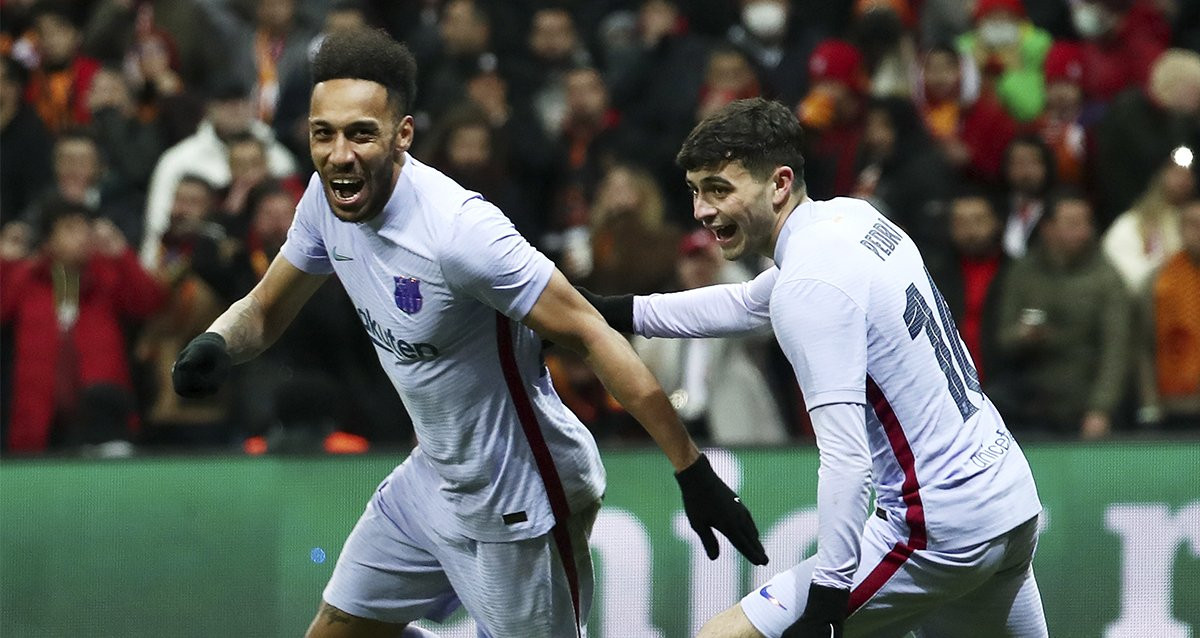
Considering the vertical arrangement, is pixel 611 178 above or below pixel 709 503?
above

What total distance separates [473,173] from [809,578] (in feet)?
15.1

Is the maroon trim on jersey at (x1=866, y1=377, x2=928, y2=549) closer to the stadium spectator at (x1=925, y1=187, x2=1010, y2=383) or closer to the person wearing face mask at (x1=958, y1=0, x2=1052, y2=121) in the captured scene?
the stadium spectator at (x1=925, y1=187, x2=1010, y2=383)

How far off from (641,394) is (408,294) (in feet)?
2.21

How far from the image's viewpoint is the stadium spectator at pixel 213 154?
9.50 metres

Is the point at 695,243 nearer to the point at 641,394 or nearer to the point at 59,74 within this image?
the point at 641,394

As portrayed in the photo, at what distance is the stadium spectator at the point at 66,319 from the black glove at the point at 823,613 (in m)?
4.62

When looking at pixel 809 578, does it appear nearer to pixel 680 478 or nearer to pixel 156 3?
pixel 680 478

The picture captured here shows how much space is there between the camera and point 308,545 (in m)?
7.18

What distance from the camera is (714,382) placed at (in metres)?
7.96

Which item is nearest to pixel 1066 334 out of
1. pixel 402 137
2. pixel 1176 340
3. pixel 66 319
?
pixel 1176 340

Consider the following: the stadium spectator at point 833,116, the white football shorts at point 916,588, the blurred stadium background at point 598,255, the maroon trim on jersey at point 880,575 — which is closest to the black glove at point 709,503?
the white football shorts at point 916,588

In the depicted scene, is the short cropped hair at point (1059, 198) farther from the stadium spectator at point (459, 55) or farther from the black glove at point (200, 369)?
the black glove at point (200, 369)

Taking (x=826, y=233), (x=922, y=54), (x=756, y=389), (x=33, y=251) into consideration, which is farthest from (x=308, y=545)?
(x=922, y=54)

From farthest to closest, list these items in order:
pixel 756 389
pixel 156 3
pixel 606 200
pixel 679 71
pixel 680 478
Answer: pixel 156 3 < pixel 679 71 < pixel 606 200 < pixel 756 389 < pixel 680 478
